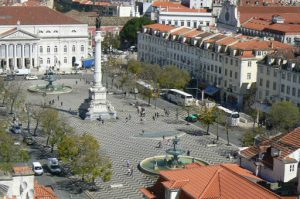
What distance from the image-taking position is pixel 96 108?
251 ft

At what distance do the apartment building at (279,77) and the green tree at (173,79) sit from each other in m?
10.8

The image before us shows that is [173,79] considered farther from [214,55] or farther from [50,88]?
[50,88]

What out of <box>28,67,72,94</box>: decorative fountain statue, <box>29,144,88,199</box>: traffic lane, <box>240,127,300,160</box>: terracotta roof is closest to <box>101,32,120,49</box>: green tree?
<box>28,67,72,94</box>: decorative fountain statue

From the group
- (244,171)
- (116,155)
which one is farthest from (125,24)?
(244,171)

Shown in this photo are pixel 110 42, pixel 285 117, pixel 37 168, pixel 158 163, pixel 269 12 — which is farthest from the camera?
pixel 269 12

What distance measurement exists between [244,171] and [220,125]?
123ft

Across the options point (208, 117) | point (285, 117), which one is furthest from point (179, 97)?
point (285, 117)

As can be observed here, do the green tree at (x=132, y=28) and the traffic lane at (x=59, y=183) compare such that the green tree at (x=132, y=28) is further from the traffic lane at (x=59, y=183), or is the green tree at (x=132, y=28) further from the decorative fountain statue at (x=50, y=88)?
the traffic lane at (x=59, y=183)

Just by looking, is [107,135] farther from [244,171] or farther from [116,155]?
[244,171]

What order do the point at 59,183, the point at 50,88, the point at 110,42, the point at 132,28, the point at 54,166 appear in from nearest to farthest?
the point at 59,183, the point at 54,166, the point at 50,88, the point at 132,28, the point at 110,42

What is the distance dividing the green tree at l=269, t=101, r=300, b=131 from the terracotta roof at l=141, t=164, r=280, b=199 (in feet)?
100

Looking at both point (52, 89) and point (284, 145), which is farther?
point (52, 89)

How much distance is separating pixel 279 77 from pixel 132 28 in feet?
168

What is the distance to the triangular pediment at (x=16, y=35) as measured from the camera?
361 feet
